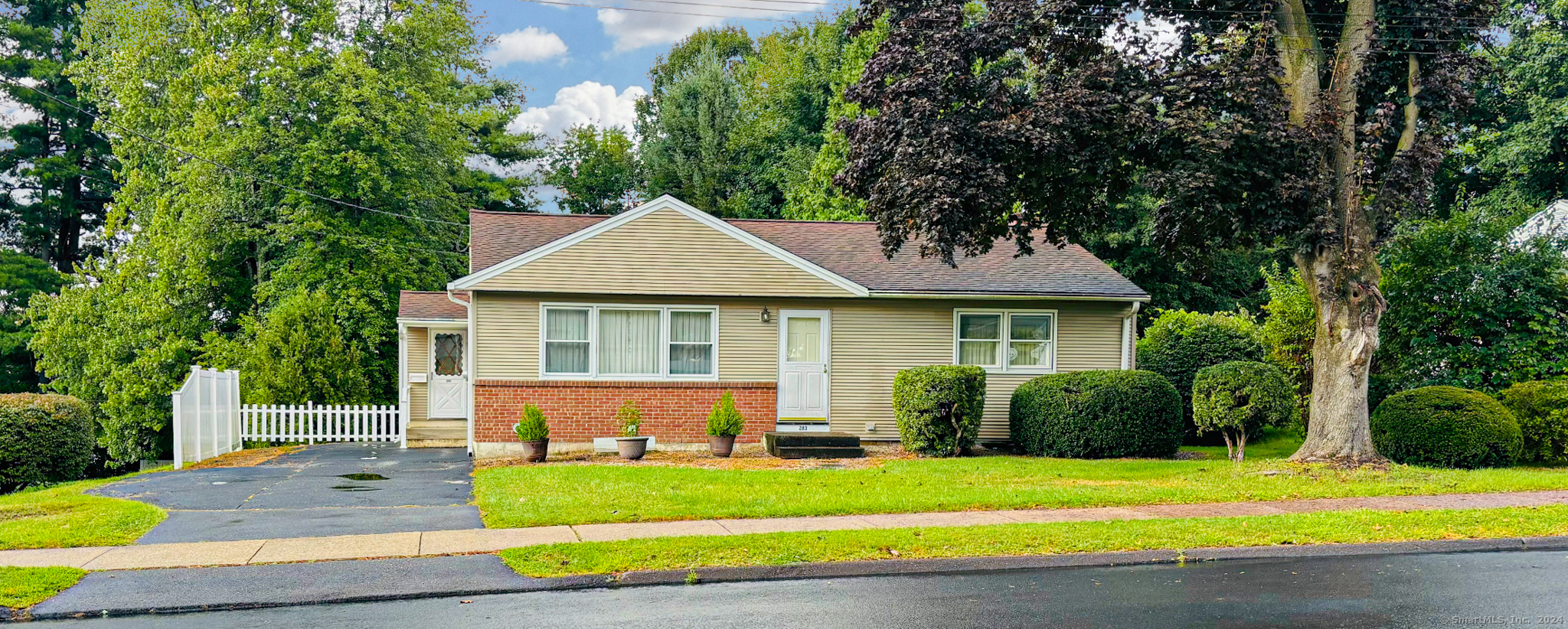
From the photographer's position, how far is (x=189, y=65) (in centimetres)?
2925

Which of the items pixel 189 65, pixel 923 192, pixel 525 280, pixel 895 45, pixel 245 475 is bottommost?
pixel 245 475

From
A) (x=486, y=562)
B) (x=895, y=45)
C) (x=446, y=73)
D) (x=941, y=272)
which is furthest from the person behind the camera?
(x=446, y=73)

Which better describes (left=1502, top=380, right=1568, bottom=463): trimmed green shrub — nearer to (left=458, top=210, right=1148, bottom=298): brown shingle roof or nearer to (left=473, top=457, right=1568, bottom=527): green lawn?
(left=473, top=457, right=1568, bottom=527): green lawn

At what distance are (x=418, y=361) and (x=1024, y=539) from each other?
53.9 feet

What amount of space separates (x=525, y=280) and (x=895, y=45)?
724 cm

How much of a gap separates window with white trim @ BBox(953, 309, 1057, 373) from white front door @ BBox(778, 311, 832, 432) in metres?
2.49

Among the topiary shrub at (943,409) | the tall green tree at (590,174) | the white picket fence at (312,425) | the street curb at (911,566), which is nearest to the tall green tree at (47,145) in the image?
the tall green tree at (590,174)

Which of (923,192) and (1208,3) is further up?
(1208,3)

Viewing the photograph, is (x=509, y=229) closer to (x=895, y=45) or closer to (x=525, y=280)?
(x=525, y=280)

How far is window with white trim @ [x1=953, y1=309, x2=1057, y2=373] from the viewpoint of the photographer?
2000 centimetres

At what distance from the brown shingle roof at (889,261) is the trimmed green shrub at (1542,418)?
573 centimetres

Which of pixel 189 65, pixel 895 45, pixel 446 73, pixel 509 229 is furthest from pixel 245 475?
pixel 446 73

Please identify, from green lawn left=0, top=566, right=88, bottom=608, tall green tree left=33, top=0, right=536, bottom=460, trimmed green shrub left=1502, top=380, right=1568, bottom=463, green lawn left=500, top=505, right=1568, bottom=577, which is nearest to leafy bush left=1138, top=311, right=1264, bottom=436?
trimmed green shrub left=1502, top=380, right=1568, bottom=463

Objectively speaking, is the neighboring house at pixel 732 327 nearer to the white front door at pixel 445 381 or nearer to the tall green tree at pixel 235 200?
the white front door at pixel 445 381
